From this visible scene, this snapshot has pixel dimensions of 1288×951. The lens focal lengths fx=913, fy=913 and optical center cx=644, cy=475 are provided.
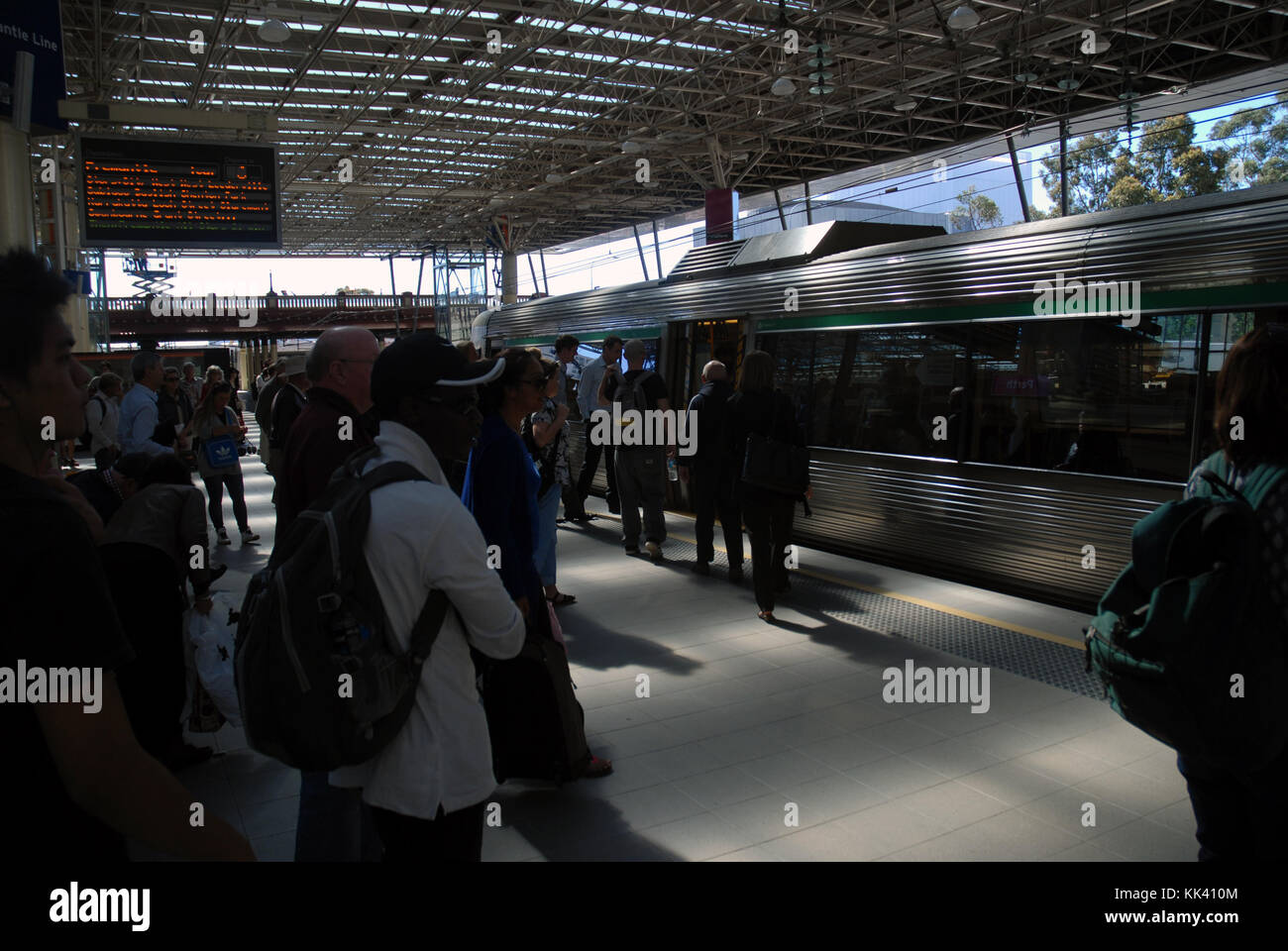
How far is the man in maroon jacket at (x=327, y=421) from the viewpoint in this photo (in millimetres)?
2930

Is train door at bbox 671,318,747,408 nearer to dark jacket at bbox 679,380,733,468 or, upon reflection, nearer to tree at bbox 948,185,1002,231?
dark jacket at bbox 679,380,733,468

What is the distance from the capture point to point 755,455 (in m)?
6.05

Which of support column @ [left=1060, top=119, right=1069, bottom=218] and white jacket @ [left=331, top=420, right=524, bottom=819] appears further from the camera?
support column @ [left=1060, top=119, right=1069, bottom=218]

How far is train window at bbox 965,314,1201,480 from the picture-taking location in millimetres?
5438

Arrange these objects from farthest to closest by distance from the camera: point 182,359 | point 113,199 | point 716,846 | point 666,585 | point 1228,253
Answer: point 182,359 < point 113,199 < point 666,585 < point 1228,253 < point 716,846

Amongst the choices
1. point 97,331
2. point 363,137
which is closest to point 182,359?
point 97,331

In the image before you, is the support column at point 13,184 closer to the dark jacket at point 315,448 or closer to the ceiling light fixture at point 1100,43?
the dark jacket at point 315,448

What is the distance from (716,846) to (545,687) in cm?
84

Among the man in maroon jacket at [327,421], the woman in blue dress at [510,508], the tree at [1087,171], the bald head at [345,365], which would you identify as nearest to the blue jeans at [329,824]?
the man in maroon jacket at [327,421]

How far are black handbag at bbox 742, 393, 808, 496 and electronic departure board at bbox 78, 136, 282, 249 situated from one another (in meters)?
8.18

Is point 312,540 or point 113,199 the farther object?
point 113,199

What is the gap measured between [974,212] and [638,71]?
513 inches

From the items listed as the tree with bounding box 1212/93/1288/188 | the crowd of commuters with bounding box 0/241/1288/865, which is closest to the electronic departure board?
the crowd of commuters with bounding box 0/241/1288/865

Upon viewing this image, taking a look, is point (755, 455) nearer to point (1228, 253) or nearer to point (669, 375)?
point (1228, 253)
